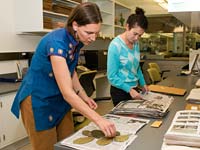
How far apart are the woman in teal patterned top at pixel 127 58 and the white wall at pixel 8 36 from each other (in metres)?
1.66

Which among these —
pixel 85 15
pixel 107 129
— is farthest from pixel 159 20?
A: pixel 107 129

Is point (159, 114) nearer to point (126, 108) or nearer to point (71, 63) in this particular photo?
point (126, 108)

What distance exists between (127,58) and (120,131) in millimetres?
863

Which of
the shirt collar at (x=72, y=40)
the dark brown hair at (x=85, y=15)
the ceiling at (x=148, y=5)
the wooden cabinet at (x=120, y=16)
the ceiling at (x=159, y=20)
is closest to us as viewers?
the dark brown hair at (x=85, y=15)

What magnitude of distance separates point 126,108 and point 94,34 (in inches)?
Result: 19.0

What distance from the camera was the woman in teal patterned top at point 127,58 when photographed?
6.07 ft

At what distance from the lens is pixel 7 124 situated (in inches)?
100

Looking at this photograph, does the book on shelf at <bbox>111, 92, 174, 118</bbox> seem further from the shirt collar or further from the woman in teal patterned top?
the shirt collar

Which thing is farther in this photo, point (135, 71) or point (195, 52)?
point (195, 52)

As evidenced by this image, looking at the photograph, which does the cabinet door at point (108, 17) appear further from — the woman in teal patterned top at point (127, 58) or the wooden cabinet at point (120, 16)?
the woman in teal patterned top at point (127, 58)

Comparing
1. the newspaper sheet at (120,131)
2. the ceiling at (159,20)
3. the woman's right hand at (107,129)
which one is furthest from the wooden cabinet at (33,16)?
the ceiling at (159,20)

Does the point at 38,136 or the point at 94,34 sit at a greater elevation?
the point at 94,34

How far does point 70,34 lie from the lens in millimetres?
1379

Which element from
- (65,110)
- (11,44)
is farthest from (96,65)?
(65,110)
